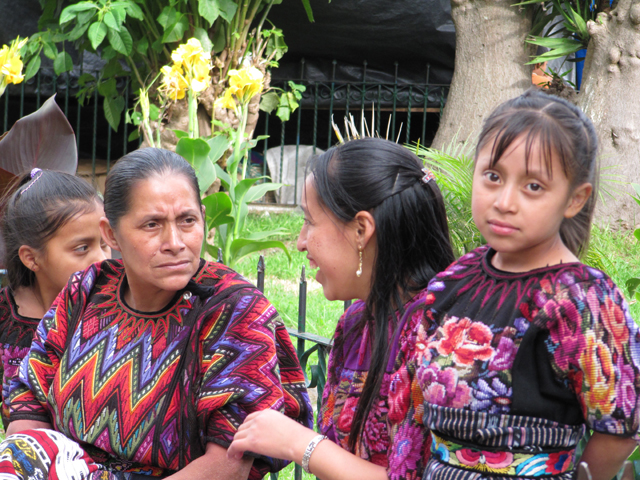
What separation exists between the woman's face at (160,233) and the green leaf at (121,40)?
3021 millimetres

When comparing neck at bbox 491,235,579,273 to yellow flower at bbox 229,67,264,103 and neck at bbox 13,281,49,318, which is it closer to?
neck at bbox 13,281,49,318

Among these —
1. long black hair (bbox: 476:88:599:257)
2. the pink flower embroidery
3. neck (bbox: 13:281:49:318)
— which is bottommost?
neck (bbox: 13:281:49:318)

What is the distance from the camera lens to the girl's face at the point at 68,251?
2.32 m

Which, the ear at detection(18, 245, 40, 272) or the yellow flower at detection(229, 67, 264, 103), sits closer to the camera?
the ear at detection(18, 245, 40, 272)

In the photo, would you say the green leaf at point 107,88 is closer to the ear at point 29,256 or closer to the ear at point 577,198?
the ear at point 29,256

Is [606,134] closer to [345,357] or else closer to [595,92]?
[595,92]

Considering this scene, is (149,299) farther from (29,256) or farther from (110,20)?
(110,20)

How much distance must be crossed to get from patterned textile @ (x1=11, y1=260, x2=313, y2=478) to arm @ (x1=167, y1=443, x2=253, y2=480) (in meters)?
0.04

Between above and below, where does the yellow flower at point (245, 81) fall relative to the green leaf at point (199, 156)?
above

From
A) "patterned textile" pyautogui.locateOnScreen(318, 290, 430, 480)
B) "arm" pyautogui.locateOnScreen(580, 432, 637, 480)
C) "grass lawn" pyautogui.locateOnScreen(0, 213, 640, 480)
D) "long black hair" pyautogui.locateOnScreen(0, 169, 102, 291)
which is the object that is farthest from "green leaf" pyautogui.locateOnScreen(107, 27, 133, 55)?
"arm" pyautogui.locateOnScreen(580, 432, 637, 480)

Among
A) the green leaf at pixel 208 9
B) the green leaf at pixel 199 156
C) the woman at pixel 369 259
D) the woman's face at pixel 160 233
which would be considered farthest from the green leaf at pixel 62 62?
the woman at pixel 369 259

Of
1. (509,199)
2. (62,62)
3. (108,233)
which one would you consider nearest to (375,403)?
(509,199)

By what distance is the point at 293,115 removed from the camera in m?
7.22

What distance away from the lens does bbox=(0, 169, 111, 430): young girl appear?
90.8 inches
